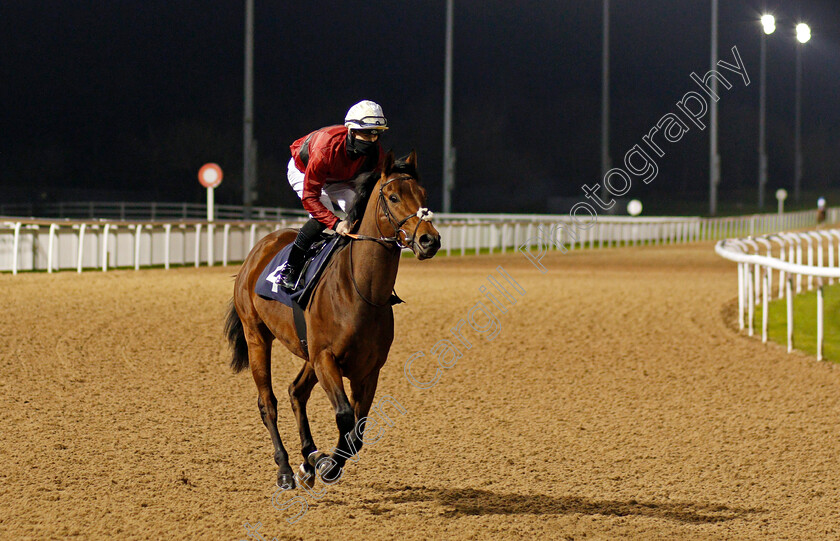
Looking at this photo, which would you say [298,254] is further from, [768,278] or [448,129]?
[448,129]

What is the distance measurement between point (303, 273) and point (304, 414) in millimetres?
793

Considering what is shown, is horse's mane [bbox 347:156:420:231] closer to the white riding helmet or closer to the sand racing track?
the white riding helmet

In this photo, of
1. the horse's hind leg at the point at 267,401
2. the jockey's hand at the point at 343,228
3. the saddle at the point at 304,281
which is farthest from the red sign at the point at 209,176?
the jockey's hand at the point at 343,228

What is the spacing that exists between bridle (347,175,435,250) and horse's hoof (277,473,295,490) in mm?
1288

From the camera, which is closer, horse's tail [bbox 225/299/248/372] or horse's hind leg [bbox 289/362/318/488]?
horse's hind leg [bbox 289/362/318/488]

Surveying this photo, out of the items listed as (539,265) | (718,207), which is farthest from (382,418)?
(718,207)

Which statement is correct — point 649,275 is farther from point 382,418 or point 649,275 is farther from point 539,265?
point 382,418

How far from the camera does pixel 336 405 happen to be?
4.83m

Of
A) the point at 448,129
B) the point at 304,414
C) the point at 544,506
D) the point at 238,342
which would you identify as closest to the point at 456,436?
the point at 304,414

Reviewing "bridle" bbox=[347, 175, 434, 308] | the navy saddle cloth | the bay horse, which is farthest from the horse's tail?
"bridle" bbox=[347, 175, 434, 308]

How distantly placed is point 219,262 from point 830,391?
50.3 feet

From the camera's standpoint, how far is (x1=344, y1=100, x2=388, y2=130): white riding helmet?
5078mm

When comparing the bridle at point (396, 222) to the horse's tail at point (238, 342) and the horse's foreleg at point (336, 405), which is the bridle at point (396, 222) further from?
the horse's tail at point (238, 342)

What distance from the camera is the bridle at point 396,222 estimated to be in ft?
15.1
